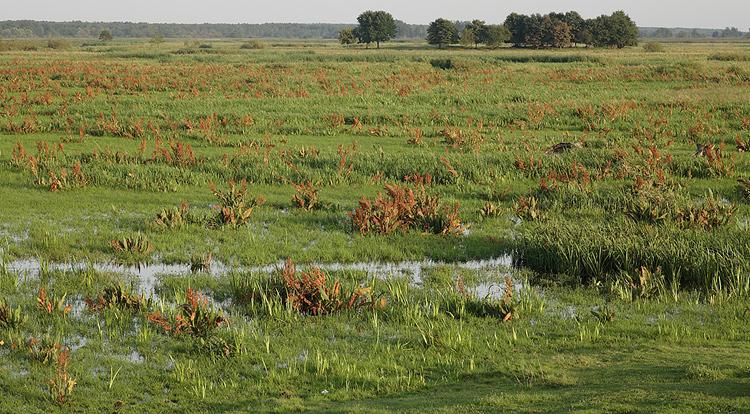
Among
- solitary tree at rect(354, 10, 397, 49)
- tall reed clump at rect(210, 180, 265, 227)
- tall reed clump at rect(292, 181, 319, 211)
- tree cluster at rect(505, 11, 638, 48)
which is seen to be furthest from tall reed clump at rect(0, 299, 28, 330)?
solitary tree at rect(354, 10, 397, 49)

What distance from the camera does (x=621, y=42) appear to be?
10519 centimetres

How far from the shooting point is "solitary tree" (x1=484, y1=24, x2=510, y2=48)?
348 ft

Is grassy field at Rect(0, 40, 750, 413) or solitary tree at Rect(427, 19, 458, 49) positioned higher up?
solitary tree at Rect(427, 19, 458, 49)

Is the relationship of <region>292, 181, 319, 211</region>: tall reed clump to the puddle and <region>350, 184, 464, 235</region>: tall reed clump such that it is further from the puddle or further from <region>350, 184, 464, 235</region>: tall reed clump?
the puddle

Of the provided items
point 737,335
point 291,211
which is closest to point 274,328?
point 737,335

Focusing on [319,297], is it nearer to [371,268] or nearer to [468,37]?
[371,268]

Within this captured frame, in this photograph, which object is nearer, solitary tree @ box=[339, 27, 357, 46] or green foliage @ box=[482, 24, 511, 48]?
green foliage @ box=[482, 24, 511, 48]

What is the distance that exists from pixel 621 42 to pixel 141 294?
343ft

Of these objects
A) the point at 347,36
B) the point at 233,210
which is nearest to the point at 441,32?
the point at 347,36

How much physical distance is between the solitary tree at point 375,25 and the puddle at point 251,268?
114586 millimetres

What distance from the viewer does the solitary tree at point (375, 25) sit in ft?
408

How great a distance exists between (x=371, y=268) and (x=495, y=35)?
98.3 meters

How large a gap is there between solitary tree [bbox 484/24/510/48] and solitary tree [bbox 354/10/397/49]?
21.6 meters

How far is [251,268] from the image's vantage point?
461 inches
